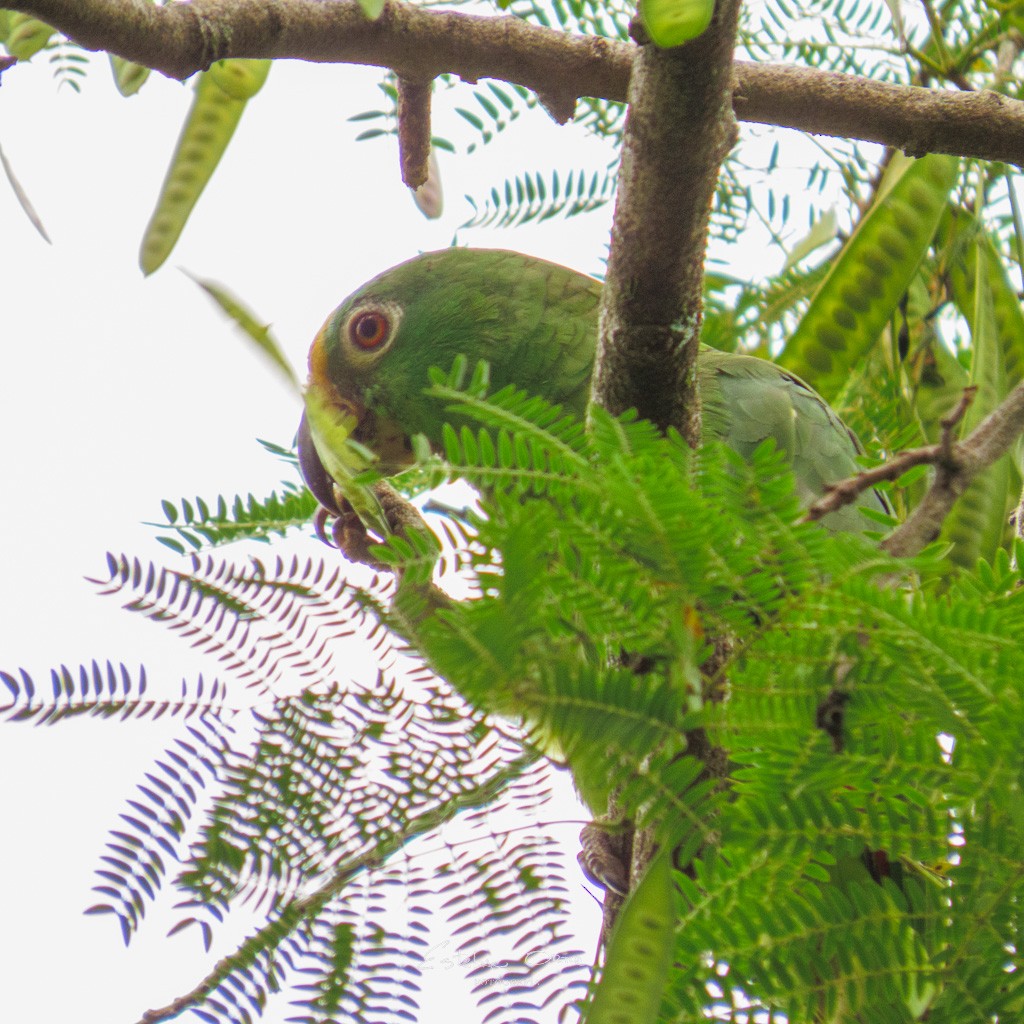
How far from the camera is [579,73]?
4.14ft

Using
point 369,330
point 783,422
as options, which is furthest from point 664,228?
point 369,330

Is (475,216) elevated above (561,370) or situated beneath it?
elevated above

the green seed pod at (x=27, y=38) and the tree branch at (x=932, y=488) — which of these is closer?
the tree branch at (x=932, y=488)

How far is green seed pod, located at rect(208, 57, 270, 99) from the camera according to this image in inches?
55.6

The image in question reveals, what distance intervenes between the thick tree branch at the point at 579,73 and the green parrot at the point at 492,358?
0.30 m

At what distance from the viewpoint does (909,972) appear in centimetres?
64

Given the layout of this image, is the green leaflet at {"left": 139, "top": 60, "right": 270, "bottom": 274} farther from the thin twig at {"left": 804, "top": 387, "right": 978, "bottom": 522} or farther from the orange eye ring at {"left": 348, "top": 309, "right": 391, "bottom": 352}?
the thin twig at {"left": 804, "top": 387, "right": 978, "bottom": 522}

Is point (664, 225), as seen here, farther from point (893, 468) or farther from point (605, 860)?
point (605, 860)

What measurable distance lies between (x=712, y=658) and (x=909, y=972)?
0.20 m

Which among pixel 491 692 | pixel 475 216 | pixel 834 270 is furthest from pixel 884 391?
pixel 491 692

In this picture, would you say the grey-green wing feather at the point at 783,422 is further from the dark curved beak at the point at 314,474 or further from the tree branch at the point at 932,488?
the tree branch at the point at 932,488

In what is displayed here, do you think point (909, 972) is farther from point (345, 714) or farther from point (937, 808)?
point (345, 714)

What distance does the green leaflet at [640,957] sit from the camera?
0.54 meters

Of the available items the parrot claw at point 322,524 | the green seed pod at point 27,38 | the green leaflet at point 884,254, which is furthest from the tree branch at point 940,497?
the green seed pod at point 27,38
